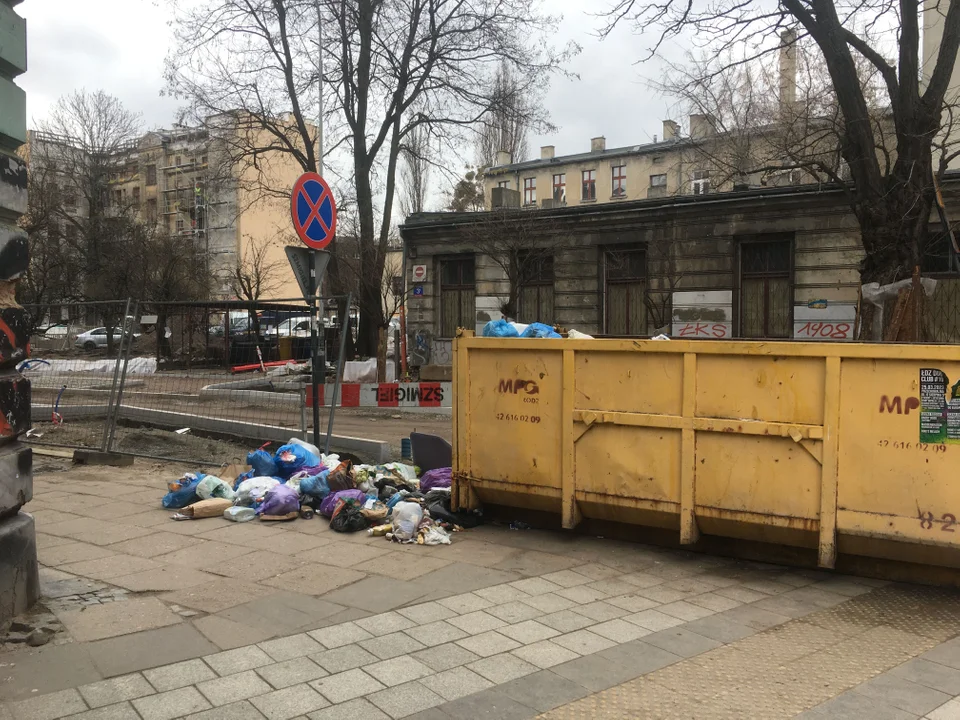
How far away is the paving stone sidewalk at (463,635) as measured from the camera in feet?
11.2

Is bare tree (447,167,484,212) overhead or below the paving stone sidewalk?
overhead

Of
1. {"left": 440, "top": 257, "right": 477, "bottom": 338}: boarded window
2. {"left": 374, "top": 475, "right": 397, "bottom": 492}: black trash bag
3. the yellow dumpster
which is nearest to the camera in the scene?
the yellow dumpster

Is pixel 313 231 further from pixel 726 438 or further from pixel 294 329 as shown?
pixel 294 329

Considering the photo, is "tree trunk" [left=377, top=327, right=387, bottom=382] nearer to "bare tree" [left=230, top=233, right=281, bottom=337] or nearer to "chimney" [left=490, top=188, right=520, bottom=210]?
"bare tree" [left=230, top=233, right=281, bottom=337]

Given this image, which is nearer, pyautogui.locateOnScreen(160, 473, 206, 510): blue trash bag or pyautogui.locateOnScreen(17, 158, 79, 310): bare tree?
pyautogui.locateOnScreen(160, 473, 206, 510): blue trash bag

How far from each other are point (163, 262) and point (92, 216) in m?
9.38

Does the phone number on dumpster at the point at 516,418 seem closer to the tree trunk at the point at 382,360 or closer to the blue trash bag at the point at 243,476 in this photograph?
the blue trash bag at the point at 243,476

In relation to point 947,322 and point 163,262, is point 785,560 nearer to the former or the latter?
point 947,322

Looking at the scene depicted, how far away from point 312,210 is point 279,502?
3027mm

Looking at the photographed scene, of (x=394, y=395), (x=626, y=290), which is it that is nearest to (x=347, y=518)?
(x=394, y=395)

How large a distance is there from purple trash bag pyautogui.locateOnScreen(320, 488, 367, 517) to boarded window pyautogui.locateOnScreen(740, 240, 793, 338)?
16.0m

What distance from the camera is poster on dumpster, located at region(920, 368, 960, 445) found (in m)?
4.66

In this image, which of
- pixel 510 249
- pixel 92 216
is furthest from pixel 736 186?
pixel 92 216

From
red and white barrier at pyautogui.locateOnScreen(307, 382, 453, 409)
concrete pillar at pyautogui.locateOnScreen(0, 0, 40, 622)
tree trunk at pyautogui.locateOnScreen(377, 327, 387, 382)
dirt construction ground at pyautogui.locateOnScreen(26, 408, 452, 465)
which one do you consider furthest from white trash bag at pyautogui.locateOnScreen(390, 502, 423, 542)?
tree trunk at pyautogui.locateOnScreen(377, 327, 387, 382)
